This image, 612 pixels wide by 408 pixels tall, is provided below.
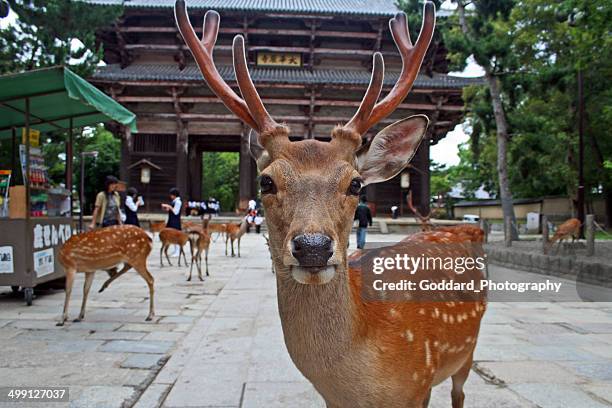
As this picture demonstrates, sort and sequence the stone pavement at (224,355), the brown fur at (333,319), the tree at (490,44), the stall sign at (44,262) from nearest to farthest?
the brown fur at (333,319), the stone pavement at (224,355), the stall sign at (44,262), the tree at (490,44)

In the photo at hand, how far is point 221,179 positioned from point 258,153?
43133mm

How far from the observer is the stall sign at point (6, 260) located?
17.3 feet

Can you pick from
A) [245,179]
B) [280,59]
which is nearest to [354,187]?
[245,179]

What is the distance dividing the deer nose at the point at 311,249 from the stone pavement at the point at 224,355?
1.65m

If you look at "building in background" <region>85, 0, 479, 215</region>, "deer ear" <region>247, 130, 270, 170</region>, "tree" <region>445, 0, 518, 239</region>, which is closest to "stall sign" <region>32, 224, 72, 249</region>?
"deer ear" <region>247, 130, 270, 170</region>

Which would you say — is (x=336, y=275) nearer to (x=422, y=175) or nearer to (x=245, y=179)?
(x=245, y=179)

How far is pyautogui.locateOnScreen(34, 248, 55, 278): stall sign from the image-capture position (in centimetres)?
543

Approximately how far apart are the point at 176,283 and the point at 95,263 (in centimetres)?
268

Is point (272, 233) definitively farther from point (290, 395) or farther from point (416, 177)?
point (416, 177)

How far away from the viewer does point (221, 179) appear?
44250mm

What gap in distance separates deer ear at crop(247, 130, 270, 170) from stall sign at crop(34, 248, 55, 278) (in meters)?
4.65

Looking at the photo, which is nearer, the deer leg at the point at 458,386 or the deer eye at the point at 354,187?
the deer eye at the point at 354,187

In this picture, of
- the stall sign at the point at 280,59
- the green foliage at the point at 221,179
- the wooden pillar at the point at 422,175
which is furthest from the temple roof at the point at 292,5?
the green foliage at the point at 221,179

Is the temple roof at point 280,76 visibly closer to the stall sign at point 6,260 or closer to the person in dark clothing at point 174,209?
the person in dark clothing at point 174,209
